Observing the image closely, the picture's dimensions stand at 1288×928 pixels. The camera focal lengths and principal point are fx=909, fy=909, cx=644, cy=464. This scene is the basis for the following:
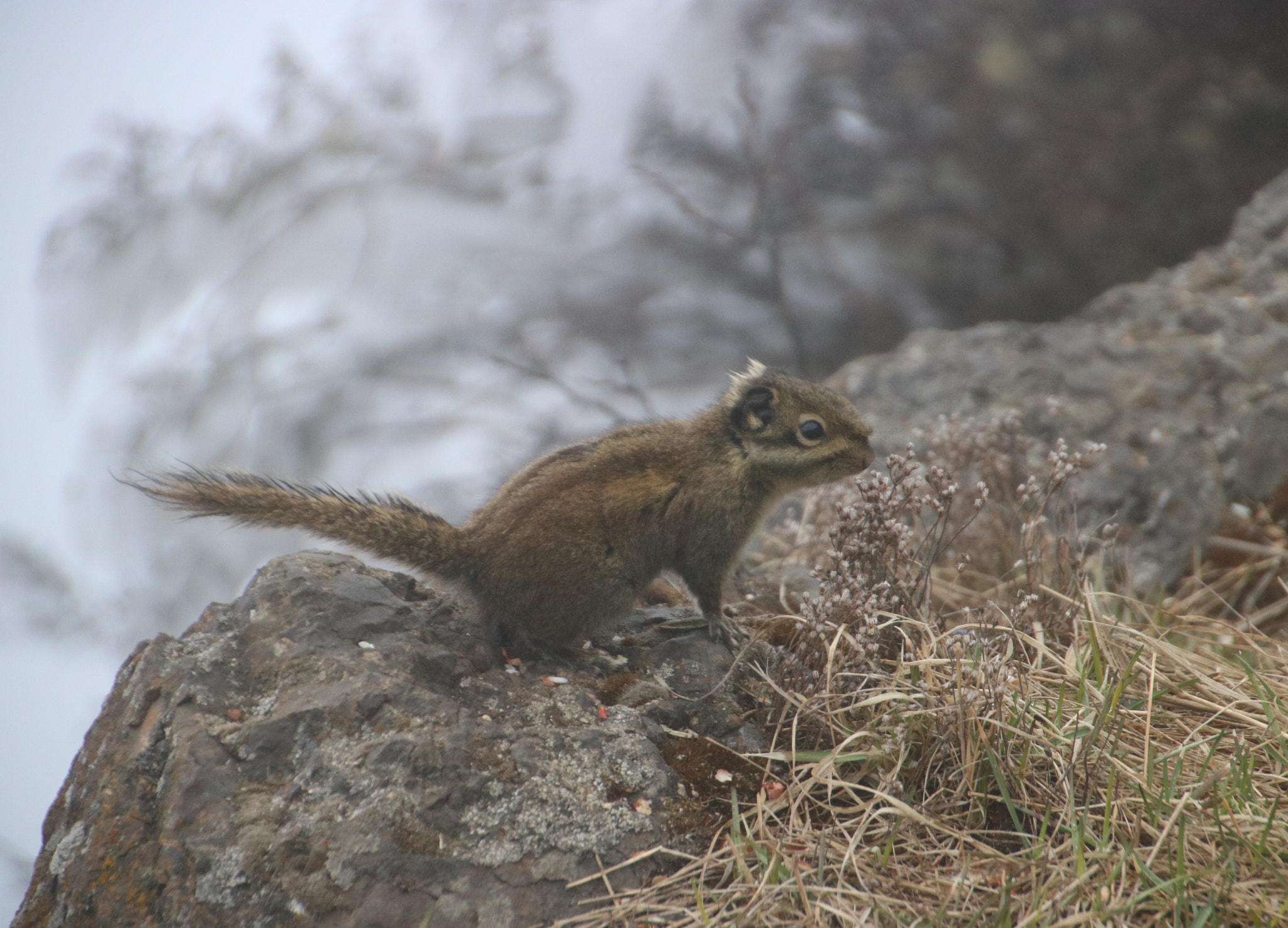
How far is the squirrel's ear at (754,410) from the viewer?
3.74 metres

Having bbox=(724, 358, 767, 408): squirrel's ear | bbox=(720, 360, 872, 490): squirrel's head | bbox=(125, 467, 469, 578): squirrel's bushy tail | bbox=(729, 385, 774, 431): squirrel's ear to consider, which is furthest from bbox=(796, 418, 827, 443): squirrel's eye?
bbox=(125, 467, 469, 578): squirrel's bushy tail

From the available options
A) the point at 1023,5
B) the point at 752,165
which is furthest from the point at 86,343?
the point at 1023,5

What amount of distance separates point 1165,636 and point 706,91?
15.1 ft

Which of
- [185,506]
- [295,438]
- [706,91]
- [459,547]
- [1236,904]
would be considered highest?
[706,91]

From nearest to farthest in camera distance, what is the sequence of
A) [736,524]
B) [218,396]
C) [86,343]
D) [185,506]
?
[185,506]
[736,524]
[86,343]
[218,396]

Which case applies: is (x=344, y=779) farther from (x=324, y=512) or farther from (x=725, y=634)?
(x=725, y=634)

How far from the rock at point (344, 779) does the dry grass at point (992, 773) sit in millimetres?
240

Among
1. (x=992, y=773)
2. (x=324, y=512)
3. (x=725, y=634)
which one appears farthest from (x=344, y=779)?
(x=992, y=773)

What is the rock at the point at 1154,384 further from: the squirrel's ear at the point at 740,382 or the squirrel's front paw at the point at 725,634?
the squirrel's front paw at the point at 725,634

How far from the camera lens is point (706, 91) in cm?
643

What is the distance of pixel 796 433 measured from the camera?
3754mm

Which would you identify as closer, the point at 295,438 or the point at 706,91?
the point at 295,438

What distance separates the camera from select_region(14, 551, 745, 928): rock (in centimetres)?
220

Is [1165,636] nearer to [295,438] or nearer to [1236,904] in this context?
[1236,904]
